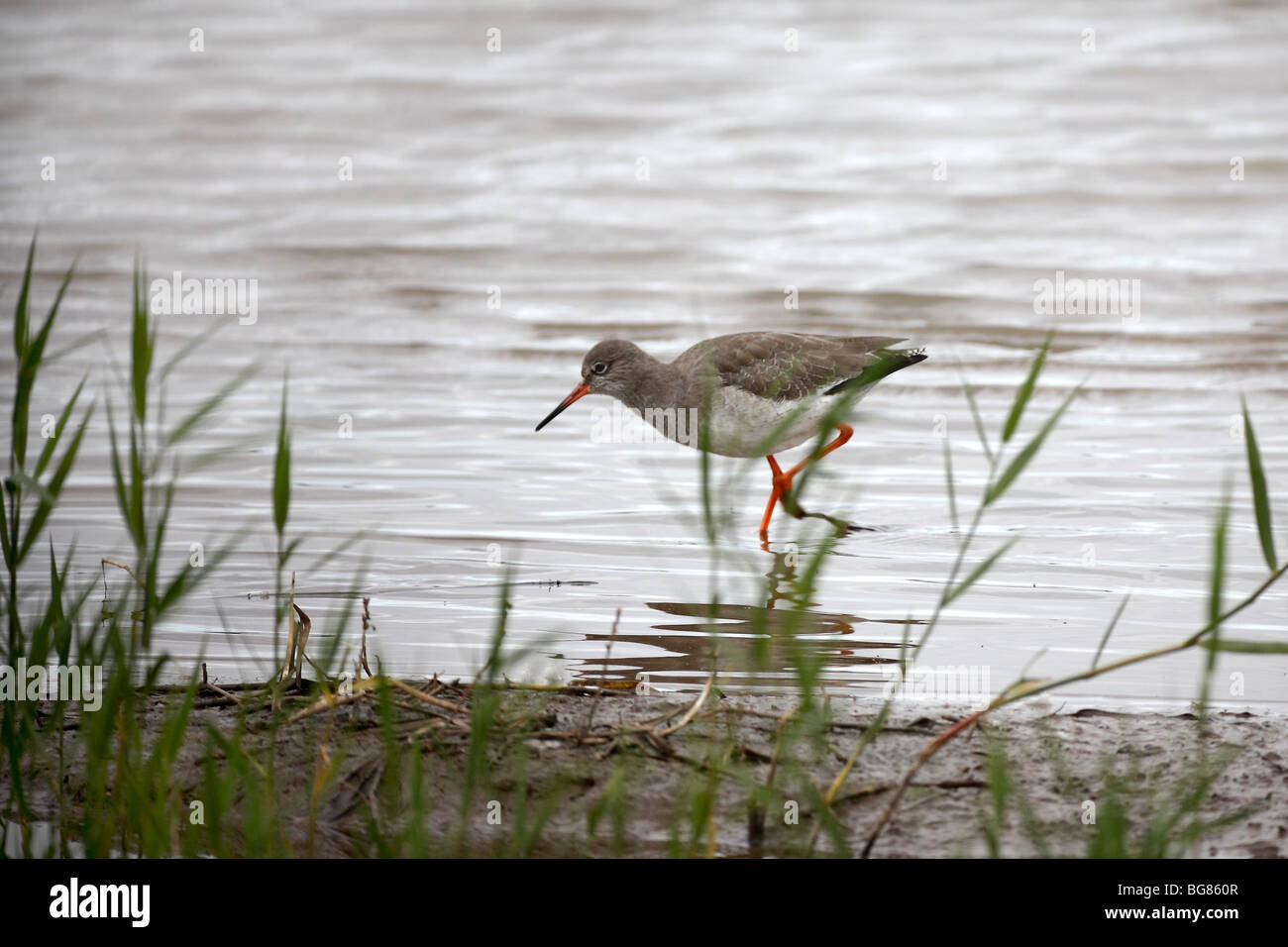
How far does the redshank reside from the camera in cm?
707

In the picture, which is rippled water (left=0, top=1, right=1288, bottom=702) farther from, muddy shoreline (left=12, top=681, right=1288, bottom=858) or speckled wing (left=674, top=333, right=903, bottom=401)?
speckled wing (left=674, top=333, right=903, bottom=401)

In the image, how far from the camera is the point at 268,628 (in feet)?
17.3

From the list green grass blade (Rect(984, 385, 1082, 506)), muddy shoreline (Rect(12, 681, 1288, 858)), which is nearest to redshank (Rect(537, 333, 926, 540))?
muddy shoreline (Rect(12, 681, 1288, 858))

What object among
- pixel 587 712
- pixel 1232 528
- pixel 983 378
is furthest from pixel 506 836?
pixel 983 378

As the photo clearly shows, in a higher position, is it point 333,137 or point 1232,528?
point 333,137

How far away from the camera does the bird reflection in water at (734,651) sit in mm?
4777

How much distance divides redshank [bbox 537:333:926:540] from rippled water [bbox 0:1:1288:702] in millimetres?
376

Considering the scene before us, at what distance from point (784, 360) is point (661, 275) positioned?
556 cm

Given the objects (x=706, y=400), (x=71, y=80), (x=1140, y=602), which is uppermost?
(x=71, y=80)

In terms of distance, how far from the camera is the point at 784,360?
748 cm

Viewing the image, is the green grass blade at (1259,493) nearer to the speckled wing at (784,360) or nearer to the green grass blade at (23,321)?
the green grass blade at (23,321)

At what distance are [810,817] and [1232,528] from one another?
3.69 meters

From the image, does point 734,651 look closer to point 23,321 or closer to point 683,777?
point 683,777

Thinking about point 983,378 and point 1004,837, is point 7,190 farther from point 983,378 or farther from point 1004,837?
point 1004,837
